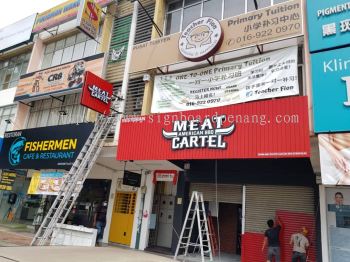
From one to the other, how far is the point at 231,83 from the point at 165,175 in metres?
4.88

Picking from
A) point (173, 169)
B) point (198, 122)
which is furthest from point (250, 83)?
point (173, 169)

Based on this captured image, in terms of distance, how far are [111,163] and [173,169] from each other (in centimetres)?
333

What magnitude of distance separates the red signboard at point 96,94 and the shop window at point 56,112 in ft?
10.6

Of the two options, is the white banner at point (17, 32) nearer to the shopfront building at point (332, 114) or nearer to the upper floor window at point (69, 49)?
the upper floor window at point (69, 49)

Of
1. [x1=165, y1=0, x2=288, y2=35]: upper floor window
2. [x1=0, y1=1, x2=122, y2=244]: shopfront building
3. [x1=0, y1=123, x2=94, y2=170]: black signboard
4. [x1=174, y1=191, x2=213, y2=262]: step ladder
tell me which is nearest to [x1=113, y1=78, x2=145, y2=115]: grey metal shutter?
[x1=0, y1=1, x2=122, y2=244]: shopfront building

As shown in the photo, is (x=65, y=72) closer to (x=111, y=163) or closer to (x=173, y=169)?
(x=111, y=163)

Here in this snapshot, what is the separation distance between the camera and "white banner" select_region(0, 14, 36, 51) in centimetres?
2248

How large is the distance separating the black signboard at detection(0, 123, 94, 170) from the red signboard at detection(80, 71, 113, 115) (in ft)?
3.40

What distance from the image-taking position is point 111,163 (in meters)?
15.9

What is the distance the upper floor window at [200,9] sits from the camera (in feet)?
47.1

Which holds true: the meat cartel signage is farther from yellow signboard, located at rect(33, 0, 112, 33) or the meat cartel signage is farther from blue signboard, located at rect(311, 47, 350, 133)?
→ yellow signboard, located at rect(33, 0, 112, 33)

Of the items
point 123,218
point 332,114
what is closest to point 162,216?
point 123,218

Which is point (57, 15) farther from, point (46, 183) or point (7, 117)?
point (46, 183)

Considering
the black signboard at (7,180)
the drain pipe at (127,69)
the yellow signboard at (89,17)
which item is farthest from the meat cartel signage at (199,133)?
the black signboard at (7,180)
